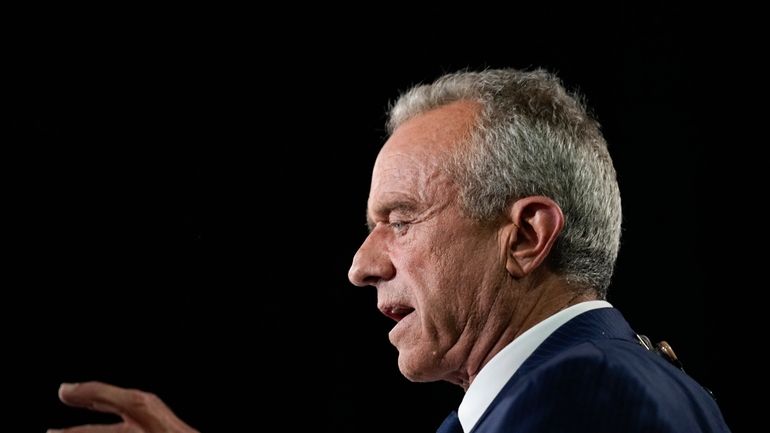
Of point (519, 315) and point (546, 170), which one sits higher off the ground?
point (546, 170)

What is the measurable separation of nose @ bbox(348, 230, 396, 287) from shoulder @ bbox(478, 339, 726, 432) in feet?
1.41

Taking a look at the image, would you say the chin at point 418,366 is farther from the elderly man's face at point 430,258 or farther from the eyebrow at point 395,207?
the eyebrow at point 395,207

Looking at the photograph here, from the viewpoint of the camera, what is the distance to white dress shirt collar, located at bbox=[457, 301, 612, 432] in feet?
5.52

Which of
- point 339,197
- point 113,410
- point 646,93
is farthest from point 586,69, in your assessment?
point 113,410

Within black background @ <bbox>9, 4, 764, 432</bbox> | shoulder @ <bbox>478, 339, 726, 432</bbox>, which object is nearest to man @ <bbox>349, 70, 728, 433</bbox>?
shoulder @ <bbox>478, 339, 726, 432</bbox>

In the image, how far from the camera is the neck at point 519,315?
69.2 inches

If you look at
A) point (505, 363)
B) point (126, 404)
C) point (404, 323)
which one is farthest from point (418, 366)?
point (126, 404)

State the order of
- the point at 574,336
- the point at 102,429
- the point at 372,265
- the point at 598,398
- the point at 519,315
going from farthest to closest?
the point at 372,265 → the point at 519,315 → the point at 574,336 → the point at 598,398 → the point at 102,429

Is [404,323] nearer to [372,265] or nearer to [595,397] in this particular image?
[372,265]

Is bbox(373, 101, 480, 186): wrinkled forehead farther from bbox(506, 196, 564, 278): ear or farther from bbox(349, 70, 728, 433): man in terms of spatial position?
bbox(506, 196, 564, 278): ear

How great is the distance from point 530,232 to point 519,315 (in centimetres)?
16

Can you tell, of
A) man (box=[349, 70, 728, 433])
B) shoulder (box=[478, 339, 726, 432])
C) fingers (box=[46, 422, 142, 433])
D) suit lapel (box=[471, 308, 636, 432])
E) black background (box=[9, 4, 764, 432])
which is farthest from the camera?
black background (box=[9, 4, 764, 432])

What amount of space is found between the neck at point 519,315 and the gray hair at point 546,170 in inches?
1.4

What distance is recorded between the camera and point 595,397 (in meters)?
1.42
